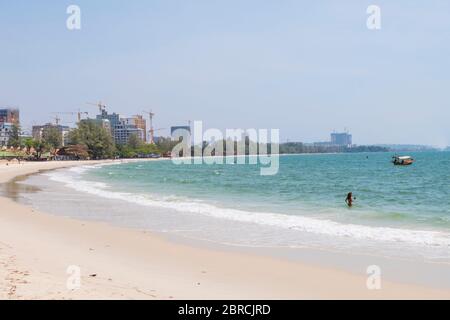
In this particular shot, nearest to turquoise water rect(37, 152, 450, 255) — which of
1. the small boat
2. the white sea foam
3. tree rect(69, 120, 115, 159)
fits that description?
the white sea foam

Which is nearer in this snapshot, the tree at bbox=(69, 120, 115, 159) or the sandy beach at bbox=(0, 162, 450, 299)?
the sandy beach at bbox=(0, 162, 450, 299)

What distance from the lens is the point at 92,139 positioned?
159750mm

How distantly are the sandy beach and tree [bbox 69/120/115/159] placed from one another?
494ft

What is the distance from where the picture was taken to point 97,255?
11562 millimetres

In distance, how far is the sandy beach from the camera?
26.2ft

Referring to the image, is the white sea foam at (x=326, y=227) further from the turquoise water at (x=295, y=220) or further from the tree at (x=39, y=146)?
the tree at (x=39, y=146)

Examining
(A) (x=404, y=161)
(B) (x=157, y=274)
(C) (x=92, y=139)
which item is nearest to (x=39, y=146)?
(C) (x=92, y=139)

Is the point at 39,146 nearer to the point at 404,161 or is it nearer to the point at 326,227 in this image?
the point at 404,161

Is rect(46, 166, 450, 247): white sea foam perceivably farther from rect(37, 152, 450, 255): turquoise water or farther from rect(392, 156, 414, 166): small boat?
rect(392, 156, 414, 166): small boat

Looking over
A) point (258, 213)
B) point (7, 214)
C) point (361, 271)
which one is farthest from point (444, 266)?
point (7, 214)

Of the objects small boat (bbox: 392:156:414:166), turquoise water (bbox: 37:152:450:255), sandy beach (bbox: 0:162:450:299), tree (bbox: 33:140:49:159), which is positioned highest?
tree (bbox: 33:140:49:159)

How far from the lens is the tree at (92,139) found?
158637 millimetres
